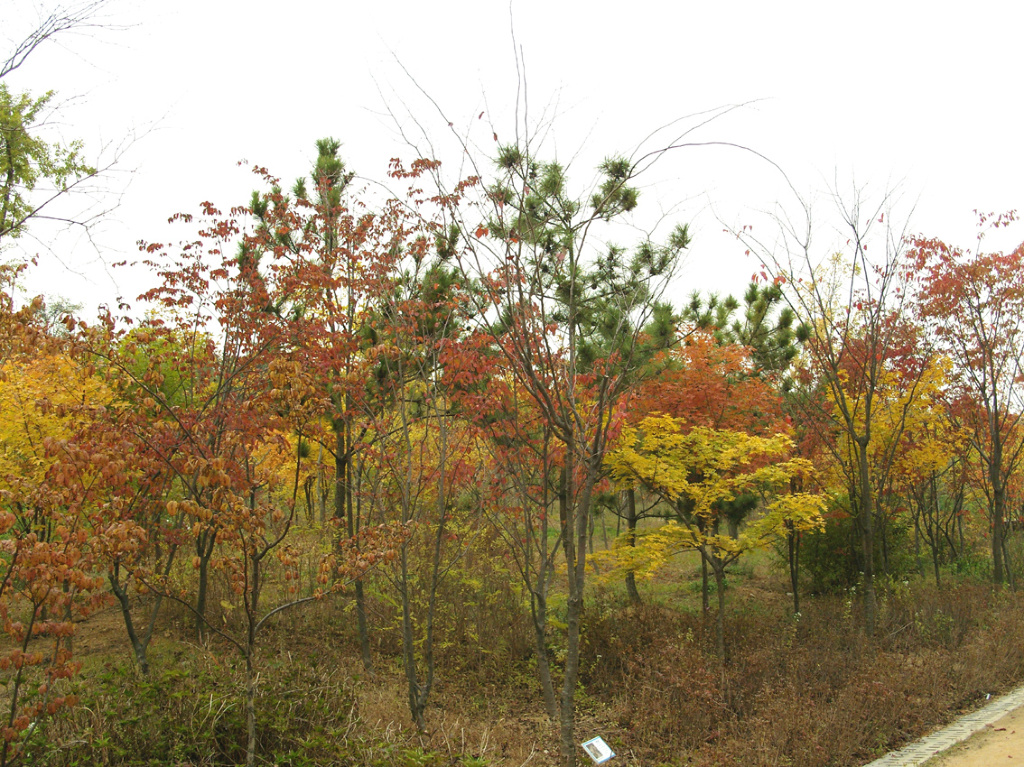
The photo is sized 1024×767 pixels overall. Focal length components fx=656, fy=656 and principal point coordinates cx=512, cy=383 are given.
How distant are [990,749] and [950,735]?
0.49m

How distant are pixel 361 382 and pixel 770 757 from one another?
4.79m

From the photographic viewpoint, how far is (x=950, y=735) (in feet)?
19.7

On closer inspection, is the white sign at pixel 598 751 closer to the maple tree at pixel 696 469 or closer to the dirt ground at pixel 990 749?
the dirt ground at pixel 990 749

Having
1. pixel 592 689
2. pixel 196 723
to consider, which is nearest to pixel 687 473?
pixel 592 689

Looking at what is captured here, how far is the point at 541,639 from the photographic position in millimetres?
7133

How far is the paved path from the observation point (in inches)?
216

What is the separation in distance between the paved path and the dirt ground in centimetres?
7

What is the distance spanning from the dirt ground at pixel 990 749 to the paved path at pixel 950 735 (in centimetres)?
7

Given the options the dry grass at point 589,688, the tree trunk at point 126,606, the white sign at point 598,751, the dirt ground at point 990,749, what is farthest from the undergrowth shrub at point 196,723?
the dirt ground at point 990,749

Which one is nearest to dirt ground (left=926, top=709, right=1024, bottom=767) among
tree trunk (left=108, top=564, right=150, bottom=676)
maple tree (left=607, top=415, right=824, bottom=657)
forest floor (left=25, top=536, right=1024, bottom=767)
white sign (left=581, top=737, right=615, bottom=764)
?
forest floor (left=25, top=536, right=1024, bottom=767)

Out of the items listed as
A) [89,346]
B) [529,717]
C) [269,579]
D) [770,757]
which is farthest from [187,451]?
[269,579]

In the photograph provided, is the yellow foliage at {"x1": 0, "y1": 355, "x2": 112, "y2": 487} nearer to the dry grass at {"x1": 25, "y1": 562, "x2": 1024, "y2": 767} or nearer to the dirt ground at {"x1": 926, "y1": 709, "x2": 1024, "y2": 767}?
the dry grass at {"x1": 25, "y1": 562, "x2": 1024, "y2": 767}

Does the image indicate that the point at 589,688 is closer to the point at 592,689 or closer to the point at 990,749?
the point at 592,689

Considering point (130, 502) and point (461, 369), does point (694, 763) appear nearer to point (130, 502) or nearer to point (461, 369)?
point (461, 369)
